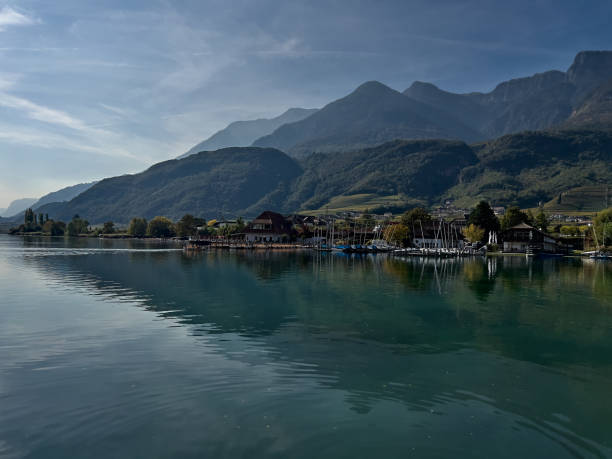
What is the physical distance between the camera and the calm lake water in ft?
36.3

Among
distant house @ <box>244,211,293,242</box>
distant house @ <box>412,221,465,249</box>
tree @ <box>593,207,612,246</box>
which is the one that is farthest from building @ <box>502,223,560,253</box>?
distant house @ <box>244,211,293,242</box>

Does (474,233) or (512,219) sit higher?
(512,219)

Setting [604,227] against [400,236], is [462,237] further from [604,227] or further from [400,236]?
[604,227]

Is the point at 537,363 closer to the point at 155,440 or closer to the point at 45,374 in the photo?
the point at 155,440

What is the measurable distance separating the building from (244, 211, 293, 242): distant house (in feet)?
244

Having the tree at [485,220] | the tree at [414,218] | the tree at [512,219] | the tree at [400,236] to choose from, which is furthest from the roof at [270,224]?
the tree at [512,219]

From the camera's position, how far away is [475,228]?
13000cm

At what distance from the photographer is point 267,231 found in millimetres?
156000

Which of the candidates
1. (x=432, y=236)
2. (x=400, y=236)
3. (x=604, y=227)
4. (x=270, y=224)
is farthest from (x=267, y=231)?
(x=604, y=227)

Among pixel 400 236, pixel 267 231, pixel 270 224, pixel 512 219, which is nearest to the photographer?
pixel 400 236

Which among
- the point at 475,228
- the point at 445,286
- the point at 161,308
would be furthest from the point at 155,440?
the point at 475,228

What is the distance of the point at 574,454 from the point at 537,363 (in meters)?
8.50

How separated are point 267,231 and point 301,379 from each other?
141125 mm

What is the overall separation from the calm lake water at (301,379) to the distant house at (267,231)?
121 meters
